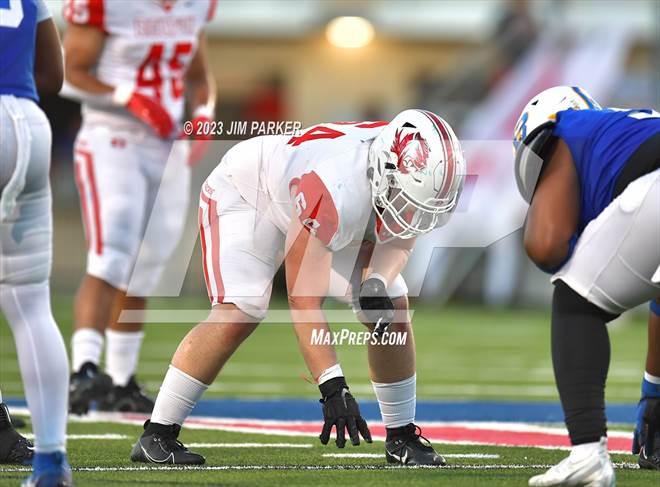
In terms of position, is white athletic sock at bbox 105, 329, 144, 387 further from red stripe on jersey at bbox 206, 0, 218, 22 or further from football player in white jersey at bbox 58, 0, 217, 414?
red stripe on jersey at bbox 206, 0, 218, 22

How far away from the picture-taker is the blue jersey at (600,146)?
379 cm

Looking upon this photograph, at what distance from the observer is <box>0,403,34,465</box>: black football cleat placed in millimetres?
4414

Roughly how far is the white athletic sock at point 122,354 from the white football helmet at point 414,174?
2451mm

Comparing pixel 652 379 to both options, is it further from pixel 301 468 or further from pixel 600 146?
pixel 301 468

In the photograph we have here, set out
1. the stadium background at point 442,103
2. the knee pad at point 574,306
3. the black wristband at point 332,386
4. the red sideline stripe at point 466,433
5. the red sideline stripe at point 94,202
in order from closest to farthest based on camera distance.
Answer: the knee pad at point 574,306
the black wristband at point 332,386
the red sideline stripe at point 466,433
the red sideline stripe at point 94,202
the stadium background at point 442,103

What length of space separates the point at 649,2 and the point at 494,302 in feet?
21.9

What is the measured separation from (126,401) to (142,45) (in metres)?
1.70

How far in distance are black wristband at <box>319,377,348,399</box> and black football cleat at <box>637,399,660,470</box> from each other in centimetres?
103

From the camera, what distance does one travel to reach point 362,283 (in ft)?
14.0

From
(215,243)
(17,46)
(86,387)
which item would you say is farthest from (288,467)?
(86,387)

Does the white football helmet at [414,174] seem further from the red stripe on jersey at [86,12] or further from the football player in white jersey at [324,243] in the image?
the red stripe on jersey at [86,12]

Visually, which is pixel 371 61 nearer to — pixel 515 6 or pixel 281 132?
pixel 515 6

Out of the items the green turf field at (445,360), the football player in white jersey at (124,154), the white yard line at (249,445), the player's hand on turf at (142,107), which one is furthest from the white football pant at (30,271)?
the green turf field at (445,360)

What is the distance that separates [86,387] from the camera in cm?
596
